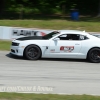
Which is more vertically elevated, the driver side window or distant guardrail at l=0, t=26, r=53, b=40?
distant guardrail at l=0, t=26, r=53, b=40

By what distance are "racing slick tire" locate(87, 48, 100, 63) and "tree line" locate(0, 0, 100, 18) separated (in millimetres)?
19486

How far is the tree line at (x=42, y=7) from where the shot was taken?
34803 millimetres

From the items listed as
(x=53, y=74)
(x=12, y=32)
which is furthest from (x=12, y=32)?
(x=53, y=74)

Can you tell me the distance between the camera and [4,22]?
2586 cm

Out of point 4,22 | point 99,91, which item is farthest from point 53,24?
point 99,91

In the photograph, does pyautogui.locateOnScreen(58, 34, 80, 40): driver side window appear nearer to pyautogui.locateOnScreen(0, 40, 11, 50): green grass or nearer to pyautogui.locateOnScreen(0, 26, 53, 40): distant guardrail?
pyautogui.locateOnScreen(0, 40, 11, 50): green grass

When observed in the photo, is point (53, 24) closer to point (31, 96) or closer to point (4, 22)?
point (4, 22)

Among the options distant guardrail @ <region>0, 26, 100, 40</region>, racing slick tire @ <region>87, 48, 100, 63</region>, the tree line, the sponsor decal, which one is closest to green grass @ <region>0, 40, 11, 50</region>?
distant guardrail @ <region>0, 26, 100, 40</region>

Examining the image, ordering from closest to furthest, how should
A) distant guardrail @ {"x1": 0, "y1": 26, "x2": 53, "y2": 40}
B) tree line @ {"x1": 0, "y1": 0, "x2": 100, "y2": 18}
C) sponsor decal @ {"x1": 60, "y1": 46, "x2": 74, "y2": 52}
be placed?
sponsor decal @ {"x1": 60, "y1": 46, "x2": 74, "y2": 52} < distant guardrail @ {"x1": 0, "y1": 26, "x2": 53, "y2": 40} < tree line @ {"x1": 0, "y1": 0, "x2": 100, "y2": 18}

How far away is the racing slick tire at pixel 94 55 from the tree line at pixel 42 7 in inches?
767

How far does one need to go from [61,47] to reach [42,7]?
21258mm

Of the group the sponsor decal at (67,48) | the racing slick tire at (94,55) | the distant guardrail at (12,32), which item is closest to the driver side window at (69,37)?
the sponsor decal at (67,48)

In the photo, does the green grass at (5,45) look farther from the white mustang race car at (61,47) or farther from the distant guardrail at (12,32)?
the white mustang race car at (61,47)

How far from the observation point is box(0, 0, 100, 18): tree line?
34803mm
